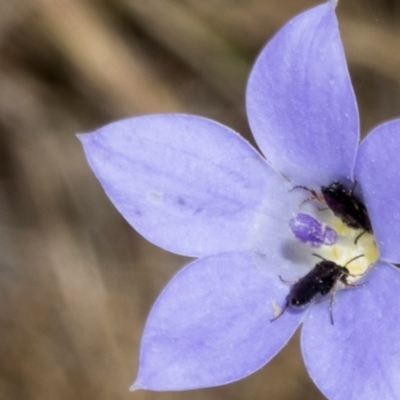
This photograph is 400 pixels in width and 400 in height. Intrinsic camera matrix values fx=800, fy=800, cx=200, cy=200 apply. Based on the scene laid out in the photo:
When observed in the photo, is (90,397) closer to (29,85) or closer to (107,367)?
(107,367)

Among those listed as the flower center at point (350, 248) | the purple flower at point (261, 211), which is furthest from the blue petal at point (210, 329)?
the flower center at point (350, 248)

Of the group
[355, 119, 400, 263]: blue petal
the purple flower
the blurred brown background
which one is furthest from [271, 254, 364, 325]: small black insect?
the blurred brown background

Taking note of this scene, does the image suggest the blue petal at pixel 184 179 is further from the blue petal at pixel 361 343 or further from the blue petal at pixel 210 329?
the blue petal at pixel 361 343

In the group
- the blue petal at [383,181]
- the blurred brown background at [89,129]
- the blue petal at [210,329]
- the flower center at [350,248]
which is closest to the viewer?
the blue petal at [383,181]

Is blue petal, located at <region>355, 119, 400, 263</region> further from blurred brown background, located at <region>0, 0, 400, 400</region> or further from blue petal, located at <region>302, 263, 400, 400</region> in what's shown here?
blurred brown background, located at <region>0, 0, 400, 400</region>

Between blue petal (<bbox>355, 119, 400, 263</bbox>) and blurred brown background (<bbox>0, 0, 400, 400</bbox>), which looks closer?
blue petal (<bbox>355, 119, 400, 263</bbox>)

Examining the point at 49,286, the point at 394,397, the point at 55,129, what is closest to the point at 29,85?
the point at 55,129
